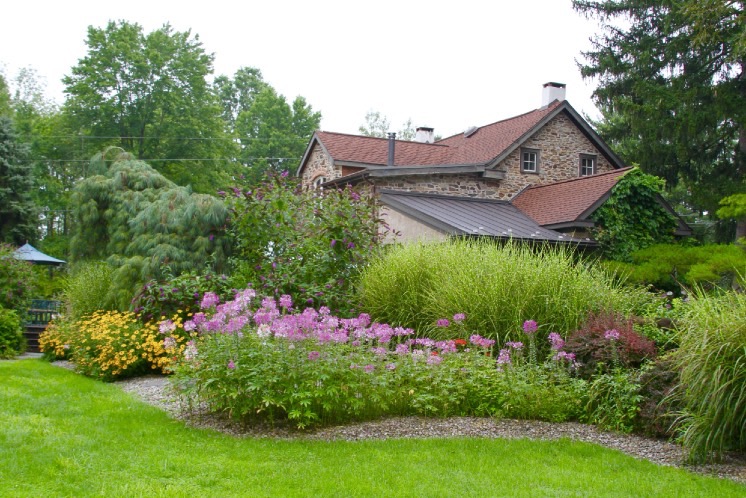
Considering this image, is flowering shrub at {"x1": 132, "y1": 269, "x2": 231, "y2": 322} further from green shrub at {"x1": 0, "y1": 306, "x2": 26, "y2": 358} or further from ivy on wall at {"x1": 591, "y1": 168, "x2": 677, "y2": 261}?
ivy on wall at {"x1": 591, "y1": 168, "x2": 677, "y2": 261}

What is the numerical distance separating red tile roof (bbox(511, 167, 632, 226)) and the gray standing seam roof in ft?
1.17

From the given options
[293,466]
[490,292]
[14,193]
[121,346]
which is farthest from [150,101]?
[293,466]

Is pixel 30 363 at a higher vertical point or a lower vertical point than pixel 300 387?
lower

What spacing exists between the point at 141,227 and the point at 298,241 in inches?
114

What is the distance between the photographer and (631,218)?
1727cm

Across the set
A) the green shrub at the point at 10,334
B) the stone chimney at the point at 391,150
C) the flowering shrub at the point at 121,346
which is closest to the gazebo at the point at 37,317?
the green shrub at the point at 10,334

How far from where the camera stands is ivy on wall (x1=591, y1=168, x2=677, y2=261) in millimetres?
16875

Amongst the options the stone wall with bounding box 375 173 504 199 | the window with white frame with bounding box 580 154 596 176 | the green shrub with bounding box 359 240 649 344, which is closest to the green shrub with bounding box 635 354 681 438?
the green shrub with bounding box 359 240 649 344

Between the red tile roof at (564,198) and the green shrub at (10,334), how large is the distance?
41.4ft

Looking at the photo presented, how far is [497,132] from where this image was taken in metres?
23.0

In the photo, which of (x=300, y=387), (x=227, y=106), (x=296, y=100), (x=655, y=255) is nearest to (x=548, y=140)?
(x=655, y=255)

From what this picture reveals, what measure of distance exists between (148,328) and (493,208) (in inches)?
431

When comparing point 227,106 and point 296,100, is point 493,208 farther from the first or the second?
point 227,106

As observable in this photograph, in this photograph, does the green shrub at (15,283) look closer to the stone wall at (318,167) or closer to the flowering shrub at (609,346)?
the stone wall at (318,167)
